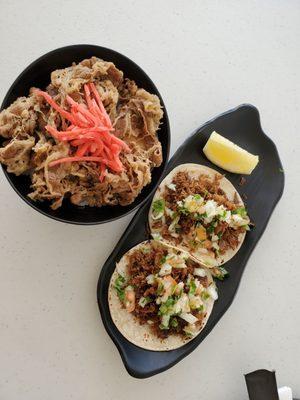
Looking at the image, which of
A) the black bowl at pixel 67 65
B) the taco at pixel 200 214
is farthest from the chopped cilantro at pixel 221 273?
the black bowl at pixel 67 65

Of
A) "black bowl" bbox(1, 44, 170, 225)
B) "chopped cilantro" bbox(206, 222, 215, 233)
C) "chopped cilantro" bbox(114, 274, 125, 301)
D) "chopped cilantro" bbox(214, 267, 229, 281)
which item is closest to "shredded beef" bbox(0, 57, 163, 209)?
"black bowl" bbox(1, 44, 170, 225)

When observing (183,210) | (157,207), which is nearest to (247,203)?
(183,210)

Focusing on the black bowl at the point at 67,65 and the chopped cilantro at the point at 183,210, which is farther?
the chopped cilantro at the point at 183,210

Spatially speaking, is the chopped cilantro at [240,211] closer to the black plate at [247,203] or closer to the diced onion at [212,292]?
the black plate at [247,203]

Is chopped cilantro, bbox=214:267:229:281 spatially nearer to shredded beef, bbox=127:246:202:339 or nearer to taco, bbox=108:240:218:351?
taco, bbox=108:240:218:351

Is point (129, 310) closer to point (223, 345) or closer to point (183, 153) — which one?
point (223, 345)

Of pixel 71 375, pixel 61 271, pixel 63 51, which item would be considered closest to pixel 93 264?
pixel 61 271

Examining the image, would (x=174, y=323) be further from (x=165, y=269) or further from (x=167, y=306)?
(x=165, y=269)
